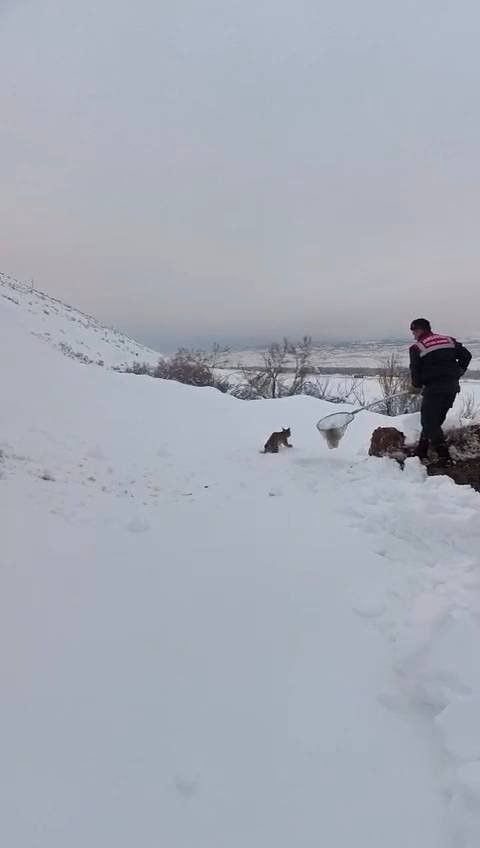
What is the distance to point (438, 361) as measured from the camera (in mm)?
5941

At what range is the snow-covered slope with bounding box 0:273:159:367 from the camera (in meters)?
28.7

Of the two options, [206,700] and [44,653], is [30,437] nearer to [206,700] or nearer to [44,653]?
[44,653]

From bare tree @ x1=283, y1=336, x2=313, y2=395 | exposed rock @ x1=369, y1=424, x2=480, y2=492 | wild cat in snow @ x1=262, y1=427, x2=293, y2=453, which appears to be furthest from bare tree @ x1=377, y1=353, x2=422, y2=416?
exposed rock @ x1=369, y1=424, x2=480, y2=492

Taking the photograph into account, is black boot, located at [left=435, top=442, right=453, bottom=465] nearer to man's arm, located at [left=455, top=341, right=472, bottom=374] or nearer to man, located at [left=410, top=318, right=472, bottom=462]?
man, located at [left=410, top=318, right=472, bottom=462]

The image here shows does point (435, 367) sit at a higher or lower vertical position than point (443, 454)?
higher

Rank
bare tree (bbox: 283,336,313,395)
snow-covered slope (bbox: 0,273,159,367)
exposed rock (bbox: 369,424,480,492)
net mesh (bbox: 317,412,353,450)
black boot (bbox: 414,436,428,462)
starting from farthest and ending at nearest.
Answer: snow-covered slope (bbox: 0,273,159,367) → bare tree (bbox: 283,336,313,395) → net mesh (bbox: 317,412,353,450) → black boot (bbox: 414,436,428,462) → exposed rock (bbox: 369,424,480,492)

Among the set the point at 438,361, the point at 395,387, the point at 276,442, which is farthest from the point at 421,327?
the point at 395,387

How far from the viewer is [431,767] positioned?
6.97 ft

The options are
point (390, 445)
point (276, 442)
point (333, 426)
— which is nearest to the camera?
point (390, 445)

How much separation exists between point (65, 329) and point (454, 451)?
2996 cm

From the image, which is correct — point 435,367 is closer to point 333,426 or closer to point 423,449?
point 423,449

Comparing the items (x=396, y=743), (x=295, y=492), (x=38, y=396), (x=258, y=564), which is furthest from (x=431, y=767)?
(x=38, y=396)

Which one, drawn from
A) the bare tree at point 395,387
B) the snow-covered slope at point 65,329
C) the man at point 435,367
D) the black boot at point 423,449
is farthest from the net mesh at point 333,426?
the snow-covered slope at point 65,329

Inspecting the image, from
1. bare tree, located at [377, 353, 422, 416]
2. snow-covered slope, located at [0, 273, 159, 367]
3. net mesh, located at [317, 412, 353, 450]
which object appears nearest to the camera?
net mesh, located at [317, 412, 353, 450]
